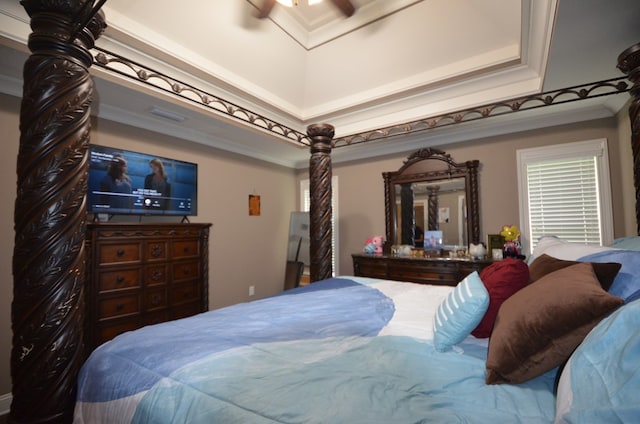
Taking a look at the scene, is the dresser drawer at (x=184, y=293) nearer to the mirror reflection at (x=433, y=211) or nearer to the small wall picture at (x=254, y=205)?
the small wall picture at (x=254, y=205)

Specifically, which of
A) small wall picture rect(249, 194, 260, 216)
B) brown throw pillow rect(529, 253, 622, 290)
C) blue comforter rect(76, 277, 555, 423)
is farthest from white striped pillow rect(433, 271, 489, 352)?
small wall picture rect(249, 194, 260, 216)

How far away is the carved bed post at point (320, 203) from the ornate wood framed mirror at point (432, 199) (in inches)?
68.0

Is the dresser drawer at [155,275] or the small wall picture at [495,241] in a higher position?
the small wall picture at [495,241]

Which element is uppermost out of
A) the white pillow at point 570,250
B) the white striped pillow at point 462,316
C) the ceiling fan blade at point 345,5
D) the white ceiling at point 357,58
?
the ceiling fan blade at point 345,5

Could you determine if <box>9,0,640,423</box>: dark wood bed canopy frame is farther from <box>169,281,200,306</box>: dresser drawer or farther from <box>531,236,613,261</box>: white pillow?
Result: <box>531,236,613,261</box>: white pillow

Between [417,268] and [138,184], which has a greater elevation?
[138,184]

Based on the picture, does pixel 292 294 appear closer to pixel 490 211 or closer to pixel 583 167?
pixel 490 211

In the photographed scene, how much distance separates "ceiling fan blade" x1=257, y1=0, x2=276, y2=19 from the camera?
2.35 metres

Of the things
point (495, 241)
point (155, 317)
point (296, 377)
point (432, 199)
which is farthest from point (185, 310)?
point (495, 241)

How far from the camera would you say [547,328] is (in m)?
0.80

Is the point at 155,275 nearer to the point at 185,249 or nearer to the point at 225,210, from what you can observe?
the point at 185,249

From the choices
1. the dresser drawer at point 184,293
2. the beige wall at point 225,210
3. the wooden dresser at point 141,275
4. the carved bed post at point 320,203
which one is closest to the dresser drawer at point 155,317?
the wooden dresser at point 141,275

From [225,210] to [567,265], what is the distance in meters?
3.60

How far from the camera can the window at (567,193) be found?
2.91 meters
